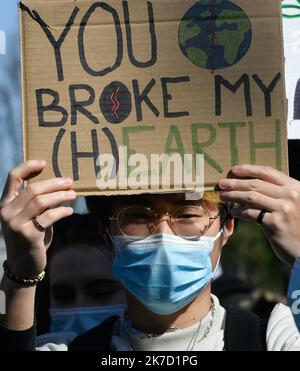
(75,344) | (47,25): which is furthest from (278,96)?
(75,344)

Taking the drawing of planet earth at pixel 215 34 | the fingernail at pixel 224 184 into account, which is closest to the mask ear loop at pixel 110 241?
the fingernail at pixel 224 184

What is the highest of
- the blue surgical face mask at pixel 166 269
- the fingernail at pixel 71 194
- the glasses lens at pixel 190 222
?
the fingernail at pixel 71 194

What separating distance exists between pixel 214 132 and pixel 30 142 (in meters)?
0.59

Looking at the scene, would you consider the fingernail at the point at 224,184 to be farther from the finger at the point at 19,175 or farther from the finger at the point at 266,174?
the finger at the point at 19,175

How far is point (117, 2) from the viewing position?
10.5 feet

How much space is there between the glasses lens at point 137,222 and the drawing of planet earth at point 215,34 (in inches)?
20.9

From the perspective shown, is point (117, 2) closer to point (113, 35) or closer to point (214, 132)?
point (113, 35)

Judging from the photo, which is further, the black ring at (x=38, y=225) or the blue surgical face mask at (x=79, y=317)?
the blue surgical face mask at (x=79, y=317)

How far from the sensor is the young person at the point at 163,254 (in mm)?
Answer: 3068

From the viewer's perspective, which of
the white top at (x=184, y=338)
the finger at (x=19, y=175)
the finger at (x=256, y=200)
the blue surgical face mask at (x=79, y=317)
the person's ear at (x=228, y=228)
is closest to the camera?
the finger at (x=256, y=200)

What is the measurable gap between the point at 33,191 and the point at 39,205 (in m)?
0.05

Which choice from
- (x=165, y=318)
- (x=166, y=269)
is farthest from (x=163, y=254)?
(x=165, y=318)

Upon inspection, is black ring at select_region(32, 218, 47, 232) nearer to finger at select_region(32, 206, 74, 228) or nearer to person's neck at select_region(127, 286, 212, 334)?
finger at select_region(32, 206, 74, 228)

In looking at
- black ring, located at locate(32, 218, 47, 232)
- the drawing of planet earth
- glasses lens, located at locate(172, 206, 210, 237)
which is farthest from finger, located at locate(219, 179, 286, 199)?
black ring, located at locate(32, 218, 47, 232)
